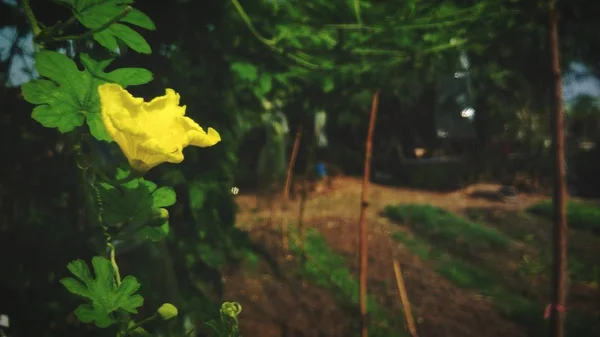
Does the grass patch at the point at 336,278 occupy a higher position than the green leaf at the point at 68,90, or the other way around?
the green leaf at the point at 68,90

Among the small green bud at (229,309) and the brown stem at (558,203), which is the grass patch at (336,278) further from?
the small green bud at (229,309)

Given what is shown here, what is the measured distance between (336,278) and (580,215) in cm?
666

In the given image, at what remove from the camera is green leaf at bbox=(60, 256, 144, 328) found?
774 millimetres

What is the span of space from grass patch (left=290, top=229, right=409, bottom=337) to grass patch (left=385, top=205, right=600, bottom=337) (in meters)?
1.07

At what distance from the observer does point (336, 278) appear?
14.4 feet

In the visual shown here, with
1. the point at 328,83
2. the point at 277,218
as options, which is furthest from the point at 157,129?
the point at 277,218

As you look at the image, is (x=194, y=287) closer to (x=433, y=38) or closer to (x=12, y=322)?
(x=12, y=322)

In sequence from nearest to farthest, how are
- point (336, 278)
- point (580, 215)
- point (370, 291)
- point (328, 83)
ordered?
1. point (328, 83)
2. point (370, 291)
3. point (336, 278)
4. point (580, 215)

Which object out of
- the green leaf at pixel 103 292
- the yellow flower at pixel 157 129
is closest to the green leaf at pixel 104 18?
the yellow flower at pixel 157 129

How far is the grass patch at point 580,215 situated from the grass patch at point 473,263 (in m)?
1.82

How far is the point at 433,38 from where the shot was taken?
1.89 m

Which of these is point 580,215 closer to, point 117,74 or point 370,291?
point 370,291

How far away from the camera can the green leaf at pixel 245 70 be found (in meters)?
1.85

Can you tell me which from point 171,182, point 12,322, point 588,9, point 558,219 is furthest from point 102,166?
point 588,9
